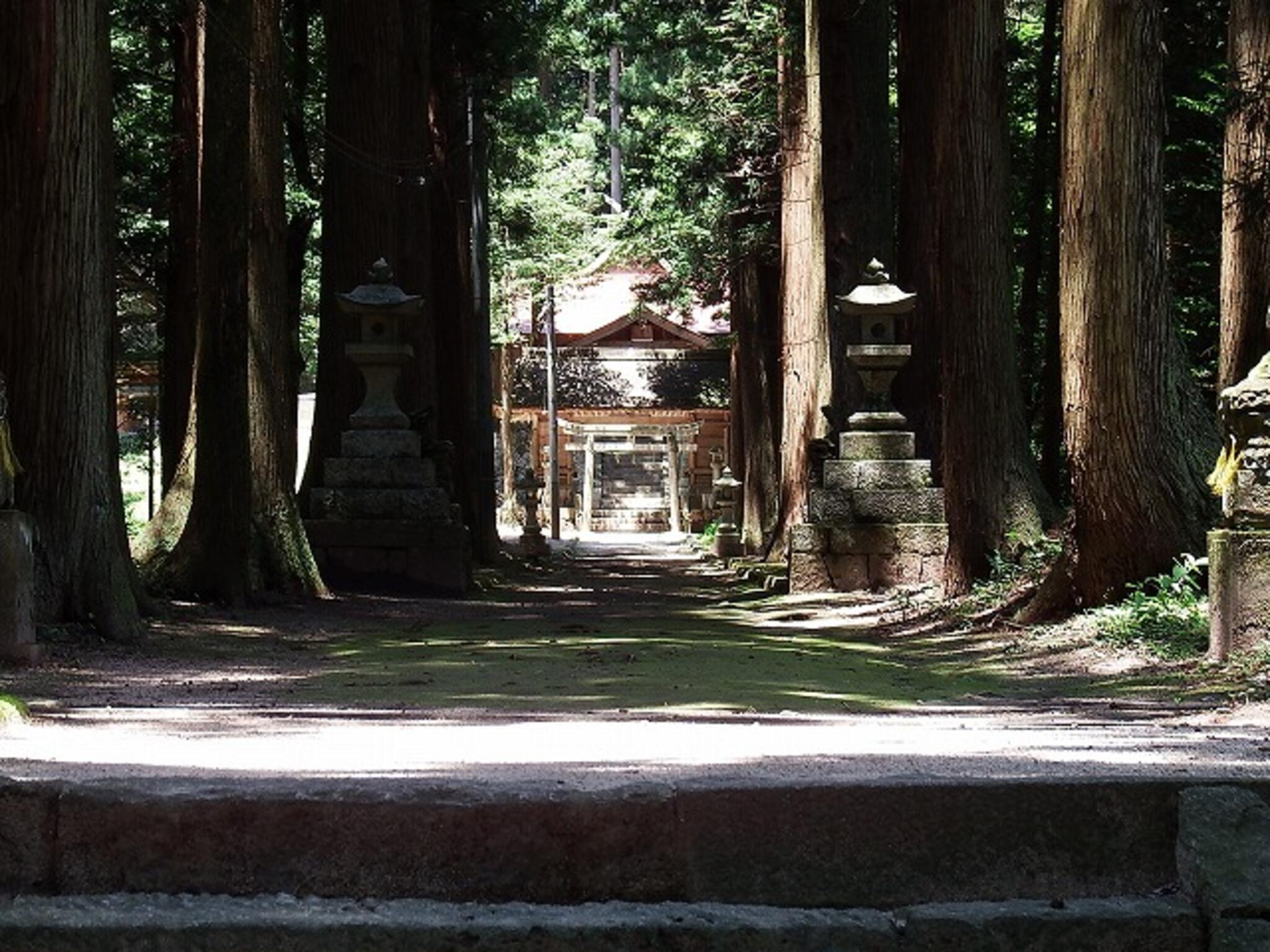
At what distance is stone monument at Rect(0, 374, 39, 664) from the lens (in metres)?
10.5

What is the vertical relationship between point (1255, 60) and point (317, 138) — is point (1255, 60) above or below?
below

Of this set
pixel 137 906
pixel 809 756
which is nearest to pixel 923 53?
pixel 809 756

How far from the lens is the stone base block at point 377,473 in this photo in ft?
74.4

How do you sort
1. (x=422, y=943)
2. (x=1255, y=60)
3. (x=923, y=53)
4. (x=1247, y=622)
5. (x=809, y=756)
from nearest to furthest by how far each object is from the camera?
(x=422, y=943)
(x=809, y=756)
(x=1247, y=622)
(x=1255, y=60)
(x=923, y=53)

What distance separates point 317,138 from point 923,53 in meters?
12.9

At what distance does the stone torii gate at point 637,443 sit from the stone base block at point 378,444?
36340 millimetres

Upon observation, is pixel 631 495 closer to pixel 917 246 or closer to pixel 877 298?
pixel 917 246

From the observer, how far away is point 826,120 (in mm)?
23828

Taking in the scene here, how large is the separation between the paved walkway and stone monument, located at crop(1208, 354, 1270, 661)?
1093 mm

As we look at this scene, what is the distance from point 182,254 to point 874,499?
8074 mm

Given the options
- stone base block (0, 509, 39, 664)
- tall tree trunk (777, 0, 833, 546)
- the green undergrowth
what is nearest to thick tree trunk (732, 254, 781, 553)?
tall tree trunk (777, 0, 833, 546)

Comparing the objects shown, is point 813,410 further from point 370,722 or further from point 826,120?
point 370,722

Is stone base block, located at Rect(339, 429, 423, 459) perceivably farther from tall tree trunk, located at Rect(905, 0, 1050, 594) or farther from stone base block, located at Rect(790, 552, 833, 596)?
tall tree trunk, located at Rect(905, 0, 1050, 594)

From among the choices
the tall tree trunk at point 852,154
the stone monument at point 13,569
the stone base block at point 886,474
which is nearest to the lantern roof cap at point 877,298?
the tall tree trunk at point 852,154
